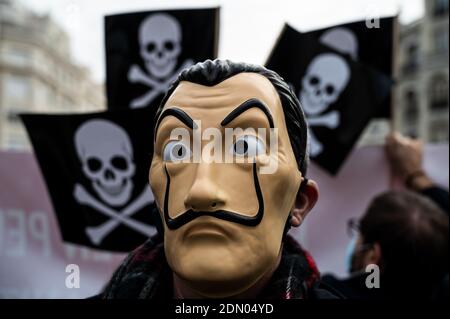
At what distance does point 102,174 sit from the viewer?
7.02 ft

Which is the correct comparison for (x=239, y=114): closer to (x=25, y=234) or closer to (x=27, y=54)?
(x=25, y=234)

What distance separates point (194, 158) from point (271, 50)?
143 centimetres

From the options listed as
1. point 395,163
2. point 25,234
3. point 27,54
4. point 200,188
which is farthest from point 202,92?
point 27,54

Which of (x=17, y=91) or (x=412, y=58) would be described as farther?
(x=17, y=91)

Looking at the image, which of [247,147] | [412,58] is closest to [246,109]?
[247,147]

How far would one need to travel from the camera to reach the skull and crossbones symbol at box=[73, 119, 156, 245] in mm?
2119

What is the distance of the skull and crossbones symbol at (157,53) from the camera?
8.32 ft

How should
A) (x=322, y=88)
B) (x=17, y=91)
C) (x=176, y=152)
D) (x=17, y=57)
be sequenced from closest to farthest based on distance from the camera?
(x=176, y=152), (x=322, y=88), (x=17, y=57), (x=17, y=91)

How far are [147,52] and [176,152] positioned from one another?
5.62 feet

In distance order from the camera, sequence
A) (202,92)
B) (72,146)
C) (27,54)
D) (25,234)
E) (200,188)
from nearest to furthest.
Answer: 1. (200,188)
2. (202,92)
3. (72,146)
4. (25,234)
5. (27,54)

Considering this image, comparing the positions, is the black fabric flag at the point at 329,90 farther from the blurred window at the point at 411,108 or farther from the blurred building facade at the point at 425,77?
the blurred window at the point at 411,108

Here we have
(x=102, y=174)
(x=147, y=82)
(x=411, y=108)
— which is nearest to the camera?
(x=102, y=174)

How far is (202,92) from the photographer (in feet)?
3.33

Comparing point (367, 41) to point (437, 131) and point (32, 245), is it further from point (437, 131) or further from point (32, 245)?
point (437, 131)
